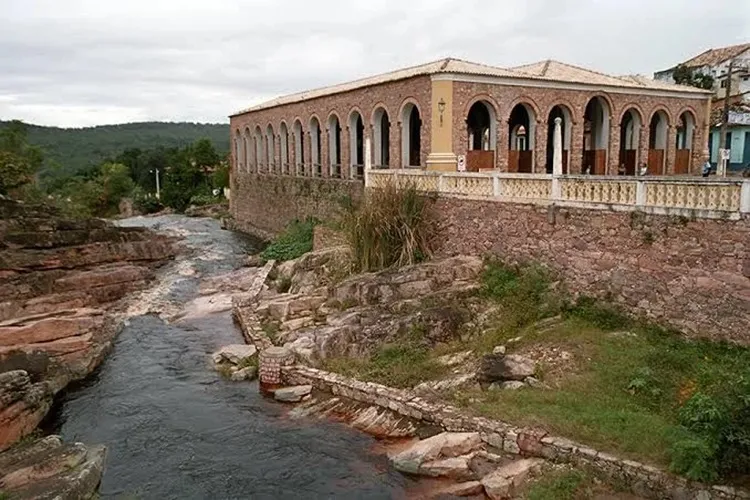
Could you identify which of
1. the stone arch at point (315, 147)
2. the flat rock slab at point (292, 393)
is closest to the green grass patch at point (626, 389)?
the flat rock slab at point (292, 393)

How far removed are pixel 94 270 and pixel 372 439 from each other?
15760 mm

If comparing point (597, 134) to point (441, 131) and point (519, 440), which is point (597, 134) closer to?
point (441, 131)

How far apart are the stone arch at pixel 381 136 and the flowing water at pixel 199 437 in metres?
10.5

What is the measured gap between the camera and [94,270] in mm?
22250

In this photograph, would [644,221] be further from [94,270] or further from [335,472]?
[94,270]

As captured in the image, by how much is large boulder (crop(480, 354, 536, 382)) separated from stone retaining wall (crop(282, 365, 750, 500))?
105 centimetres

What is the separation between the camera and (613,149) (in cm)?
2338

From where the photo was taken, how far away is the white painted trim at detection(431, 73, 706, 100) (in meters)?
19.0

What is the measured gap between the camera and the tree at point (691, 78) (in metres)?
38.0

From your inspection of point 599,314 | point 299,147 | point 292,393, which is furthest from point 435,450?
point 299,147

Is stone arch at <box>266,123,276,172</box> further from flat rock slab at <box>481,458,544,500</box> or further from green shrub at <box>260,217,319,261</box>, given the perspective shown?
flat rock slab at <box>481,458,544,500</box>

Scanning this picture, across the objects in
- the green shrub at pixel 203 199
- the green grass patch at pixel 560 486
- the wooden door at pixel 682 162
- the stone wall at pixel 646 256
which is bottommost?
the green grass patch at pixel 560 486

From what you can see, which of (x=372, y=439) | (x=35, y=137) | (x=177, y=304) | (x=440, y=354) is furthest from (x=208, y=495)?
(x=35, y=137)

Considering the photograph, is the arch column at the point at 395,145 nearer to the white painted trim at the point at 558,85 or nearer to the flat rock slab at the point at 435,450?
the white painted trim at the point at 558,85
